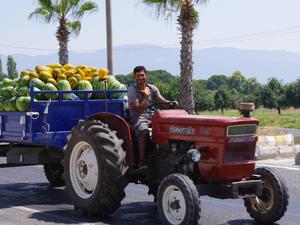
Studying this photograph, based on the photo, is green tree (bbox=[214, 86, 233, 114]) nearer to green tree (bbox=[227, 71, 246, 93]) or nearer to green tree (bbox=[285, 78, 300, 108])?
green tree (bbox=[285, 78, 300, 108])

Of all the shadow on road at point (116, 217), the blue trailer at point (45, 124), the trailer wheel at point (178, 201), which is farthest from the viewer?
the blue trailer at point (45, 124)

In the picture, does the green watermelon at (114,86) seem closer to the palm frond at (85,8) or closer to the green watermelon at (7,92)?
the green watermelon at (7,92)

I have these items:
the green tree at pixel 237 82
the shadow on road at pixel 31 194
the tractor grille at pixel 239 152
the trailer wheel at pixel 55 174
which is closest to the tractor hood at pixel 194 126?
the tractor grille at pixel 239 152

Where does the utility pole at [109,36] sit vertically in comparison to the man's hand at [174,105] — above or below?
above

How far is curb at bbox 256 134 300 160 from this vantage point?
1437cm

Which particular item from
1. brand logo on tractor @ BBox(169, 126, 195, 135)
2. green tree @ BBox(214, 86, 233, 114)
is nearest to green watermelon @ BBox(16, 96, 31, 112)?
brand logo on tractor @ BBox(169, 126, 195, 135)

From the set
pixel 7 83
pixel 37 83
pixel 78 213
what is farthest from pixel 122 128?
pixel 7 83

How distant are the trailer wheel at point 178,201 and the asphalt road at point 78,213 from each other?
2.19 feet

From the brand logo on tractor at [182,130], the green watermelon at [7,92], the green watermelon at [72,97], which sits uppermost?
the green watermelon at [7,92]

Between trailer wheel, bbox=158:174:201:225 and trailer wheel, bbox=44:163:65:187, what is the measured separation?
3703mm

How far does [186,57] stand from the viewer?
73.2 ft

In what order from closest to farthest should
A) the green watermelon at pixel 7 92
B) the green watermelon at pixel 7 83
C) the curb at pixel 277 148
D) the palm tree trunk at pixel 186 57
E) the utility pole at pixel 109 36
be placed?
the green watermelon at pixel 7 92, the green watermelon at pixel 7 83, the curb at pixel 277 148, the utility pole at pixel 109 36, the palm tree trunk at pixel 186 57

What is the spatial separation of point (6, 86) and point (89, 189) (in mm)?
2939

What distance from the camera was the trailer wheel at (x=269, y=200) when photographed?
6785mm
